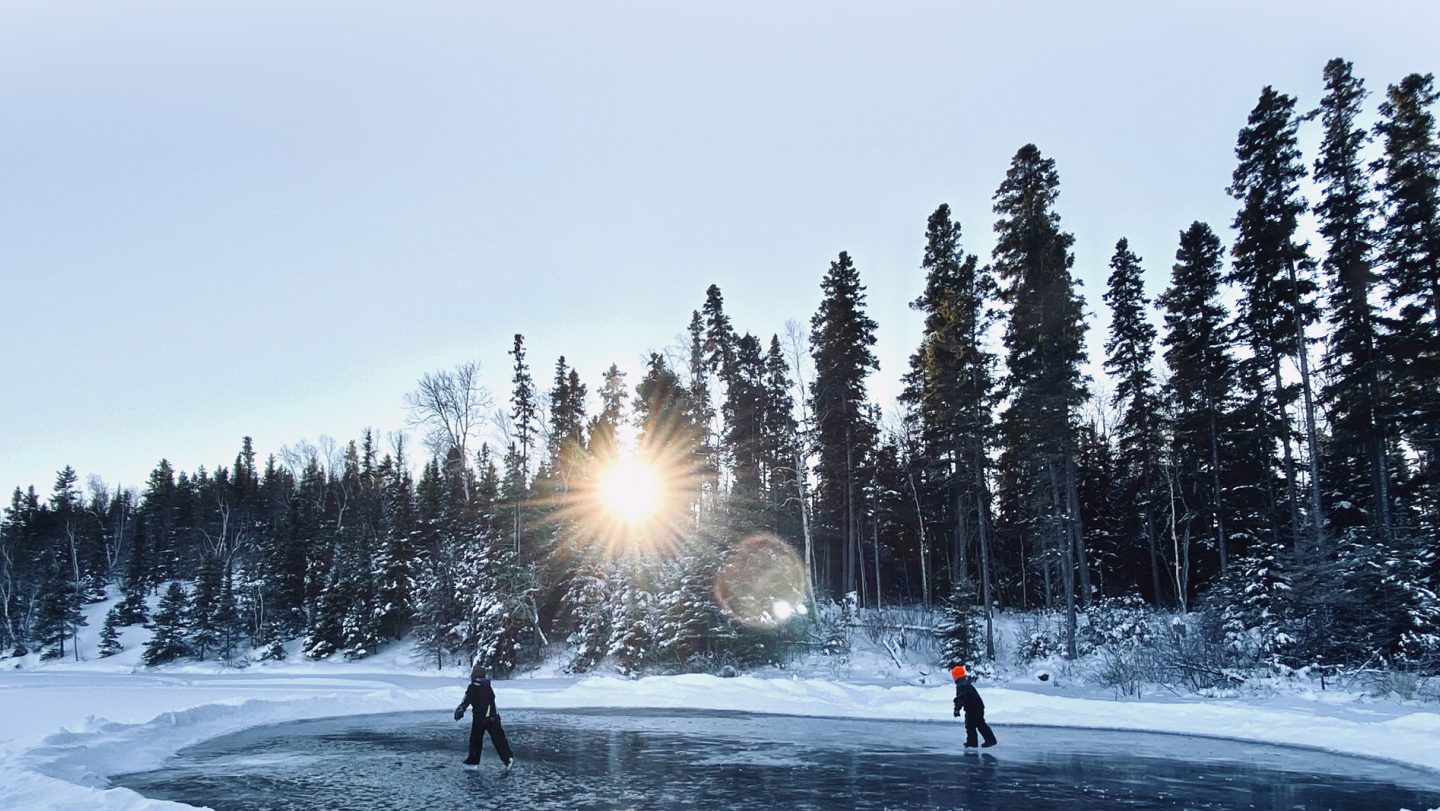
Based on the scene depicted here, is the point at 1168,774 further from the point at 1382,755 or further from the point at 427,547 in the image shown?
the point at 427,547

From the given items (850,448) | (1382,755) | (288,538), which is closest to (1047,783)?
(1382,755)

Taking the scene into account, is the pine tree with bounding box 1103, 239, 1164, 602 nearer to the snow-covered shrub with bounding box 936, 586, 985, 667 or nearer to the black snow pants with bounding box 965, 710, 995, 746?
the snow-covered shrub with bounding box 936, 586, 985, 667

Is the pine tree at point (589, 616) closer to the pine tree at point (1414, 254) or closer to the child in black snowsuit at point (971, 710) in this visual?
the child in black snowsuit at point (971, 710)

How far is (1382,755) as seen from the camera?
49.8 ft

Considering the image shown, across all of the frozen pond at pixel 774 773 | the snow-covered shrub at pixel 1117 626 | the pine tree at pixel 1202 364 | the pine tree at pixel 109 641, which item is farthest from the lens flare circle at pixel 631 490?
the pine tree at pixel 109 641

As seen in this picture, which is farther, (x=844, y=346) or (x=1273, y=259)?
(x=844, y=346)

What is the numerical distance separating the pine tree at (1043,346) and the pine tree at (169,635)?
5884 centimetres

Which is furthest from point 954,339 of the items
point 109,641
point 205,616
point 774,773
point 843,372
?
point 109,641

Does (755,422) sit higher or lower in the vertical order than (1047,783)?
higher

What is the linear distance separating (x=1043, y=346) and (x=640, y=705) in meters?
21.6

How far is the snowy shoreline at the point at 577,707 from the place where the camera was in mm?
13922

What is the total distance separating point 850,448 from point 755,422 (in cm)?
806

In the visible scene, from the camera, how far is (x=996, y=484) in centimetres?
5269

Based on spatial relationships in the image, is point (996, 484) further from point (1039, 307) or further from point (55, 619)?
point (55, 619)
